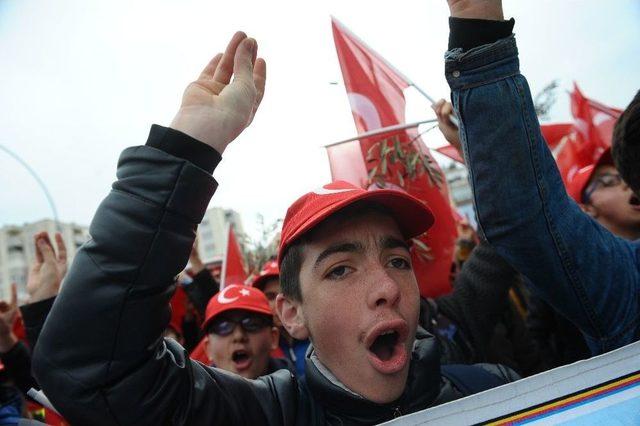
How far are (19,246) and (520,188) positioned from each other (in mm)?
66488

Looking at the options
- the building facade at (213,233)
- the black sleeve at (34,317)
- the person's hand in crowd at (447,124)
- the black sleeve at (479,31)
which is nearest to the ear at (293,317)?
the person's hand in crowd at (447,124)

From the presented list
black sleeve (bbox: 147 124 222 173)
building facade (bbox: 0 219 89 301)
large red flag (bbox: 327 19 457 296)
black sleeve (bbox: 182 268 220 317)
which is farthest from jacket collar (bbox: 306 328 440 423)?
building facade (bbox: 0 219 89 301)

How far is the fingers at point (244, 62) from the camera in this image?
1.15 m

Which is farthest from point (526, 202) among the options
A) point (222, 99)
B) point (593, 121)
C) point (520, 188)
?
Result: point (593, 121)

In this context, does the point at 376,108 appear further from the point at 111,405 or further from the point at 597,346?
the point at 111,405

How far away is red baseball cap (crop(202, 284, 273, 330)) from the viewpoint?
286 cm

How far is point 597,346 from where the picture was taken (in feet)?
3.91

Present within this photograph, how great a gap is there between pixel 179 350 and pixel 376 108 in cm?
228

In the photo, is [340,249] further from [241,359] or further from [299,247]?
[241,359]

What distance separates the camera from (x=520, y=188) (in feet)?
3.58

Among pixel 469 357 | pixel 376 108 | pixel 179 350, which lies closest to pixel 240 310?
pixel 469 357

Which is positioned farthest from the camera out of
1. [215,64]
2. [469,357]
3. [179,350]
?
[469,357]

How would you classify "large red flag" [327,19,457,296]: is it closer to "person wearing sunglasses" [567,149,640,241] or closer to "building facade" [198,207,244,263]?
"person wearing sunglasses" [567,149,640,241]

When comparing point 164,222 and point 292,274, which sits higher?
point 164,222
